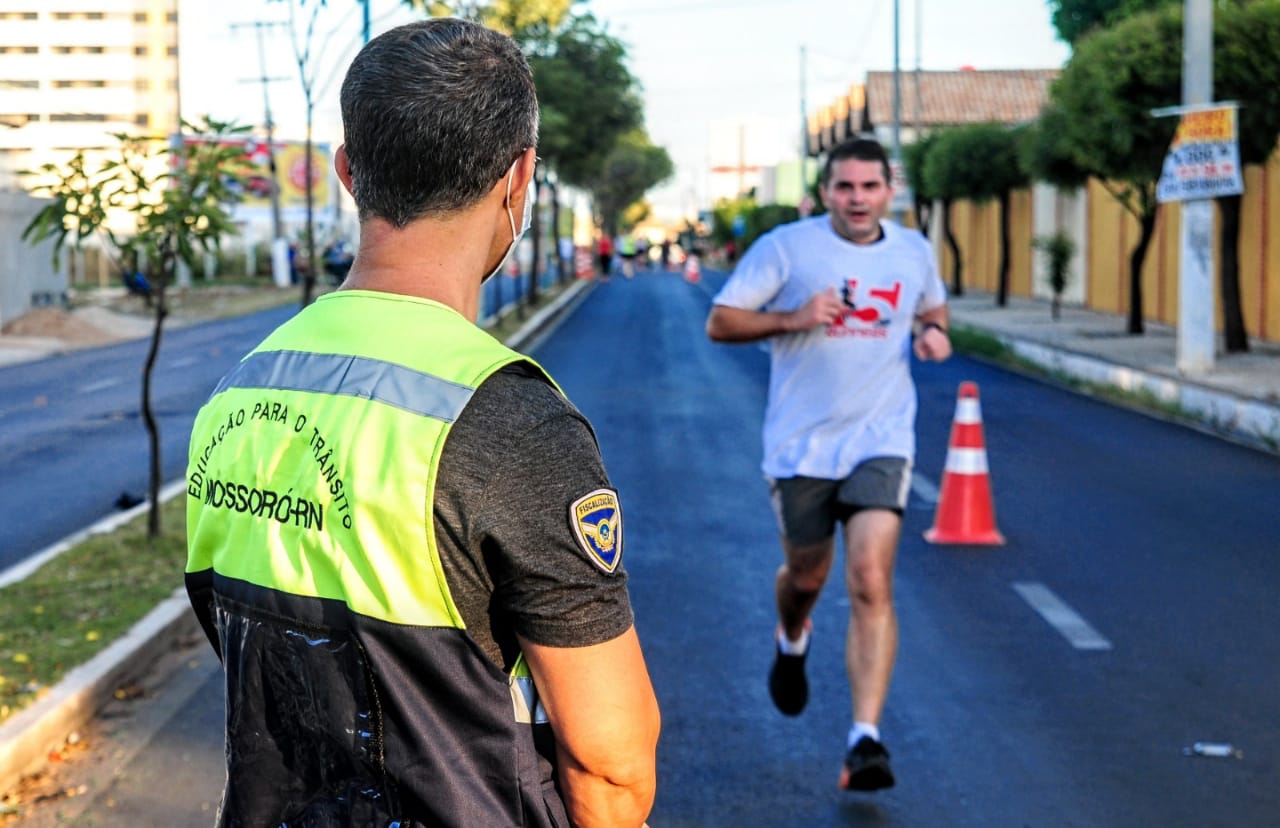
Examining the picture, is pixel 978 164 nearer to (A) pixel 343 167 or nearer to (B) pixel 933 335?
(B) pixel 933 335

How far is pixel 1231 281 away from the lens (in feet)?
69.2

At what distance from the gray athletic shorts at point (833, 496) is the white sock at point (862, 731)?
26.1 inches

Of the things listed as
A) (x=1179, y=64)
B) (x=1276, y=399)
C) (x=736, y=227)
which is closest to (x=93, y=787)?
(x=1276, y=399)

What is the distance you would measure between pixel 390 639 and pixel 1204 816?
12.4 feet

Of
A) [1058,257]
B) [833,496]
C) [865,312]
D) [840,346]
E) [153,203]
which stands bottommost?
[833,496]

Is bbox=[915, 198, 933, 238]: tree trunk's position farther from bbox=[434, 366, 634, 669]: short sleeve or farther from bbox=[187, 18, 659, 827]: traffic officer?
bbox=[434, 366, 634, 669]: short sleeve

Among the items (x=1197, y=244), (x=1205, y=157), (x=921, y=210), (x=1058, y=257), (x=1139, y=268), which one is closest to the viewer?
(x=1205, y=157)

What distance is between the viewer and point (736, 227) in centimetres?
9025

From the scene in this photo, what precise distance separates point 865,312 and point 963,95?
2610 inches

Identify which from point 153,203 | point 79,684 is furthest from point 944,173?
point 79,684

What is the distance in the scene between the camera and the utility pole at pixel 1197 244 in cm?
1791

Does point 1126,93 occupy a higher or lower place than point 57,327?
higher

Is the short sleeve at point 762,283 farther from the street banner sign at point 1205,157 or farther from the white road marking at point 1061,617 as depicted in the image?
the street banner sign at point 1205,157

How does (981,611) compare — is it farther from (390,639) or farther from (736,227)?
(736,227)
